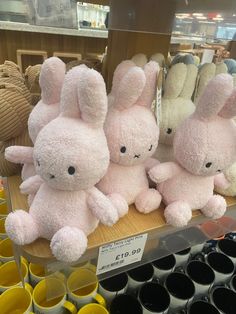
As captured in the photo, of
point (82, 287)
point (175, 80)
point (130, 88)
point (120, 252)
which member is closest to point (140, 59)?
point (175, 80)

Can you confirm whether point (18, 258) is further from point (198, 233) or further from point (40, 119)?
point (198, 233)

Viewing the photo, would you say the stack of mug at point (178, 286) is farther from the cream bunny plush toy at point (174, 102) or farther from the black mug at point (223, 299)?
the cream bunny plush toy at point (174, 102)

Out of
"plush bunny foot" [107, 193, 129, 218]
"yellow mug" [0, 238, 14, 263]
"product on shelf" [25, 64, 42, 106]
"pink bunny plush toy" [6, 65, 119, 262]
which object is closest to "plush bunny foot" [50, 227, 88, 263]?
"pink bunny plush toy" [6, 65, 119, 262]

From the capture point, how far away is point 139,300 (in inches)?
34.5

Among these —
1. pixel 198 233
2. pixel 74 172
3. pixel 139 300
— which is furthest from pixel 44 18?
pixel 139 300

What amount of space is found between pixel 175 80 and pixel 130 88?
6.8 inches

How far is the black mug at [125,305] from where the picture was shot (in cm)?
84

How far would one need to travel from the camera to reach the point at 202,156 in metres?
0.53

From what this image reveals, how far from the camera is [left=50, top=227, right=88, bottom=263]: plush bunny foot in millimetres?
433

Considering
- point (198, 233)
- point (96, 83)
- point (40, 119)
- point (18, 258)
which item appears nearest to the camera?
point (96, 83)

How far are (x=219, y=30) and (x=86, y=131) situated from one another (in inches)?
16.0

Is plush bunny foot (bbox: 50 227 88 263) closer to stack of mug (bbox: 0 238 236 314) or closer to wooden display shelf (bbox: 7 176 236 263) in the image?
wooden display shelf (bbox: 7 176 236 263)

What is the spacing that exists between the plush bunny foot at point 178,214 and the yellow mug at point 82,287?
27cm

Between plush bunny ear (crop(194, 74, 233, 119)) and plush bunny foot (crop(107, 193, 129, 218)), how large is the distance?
220 millimetres
